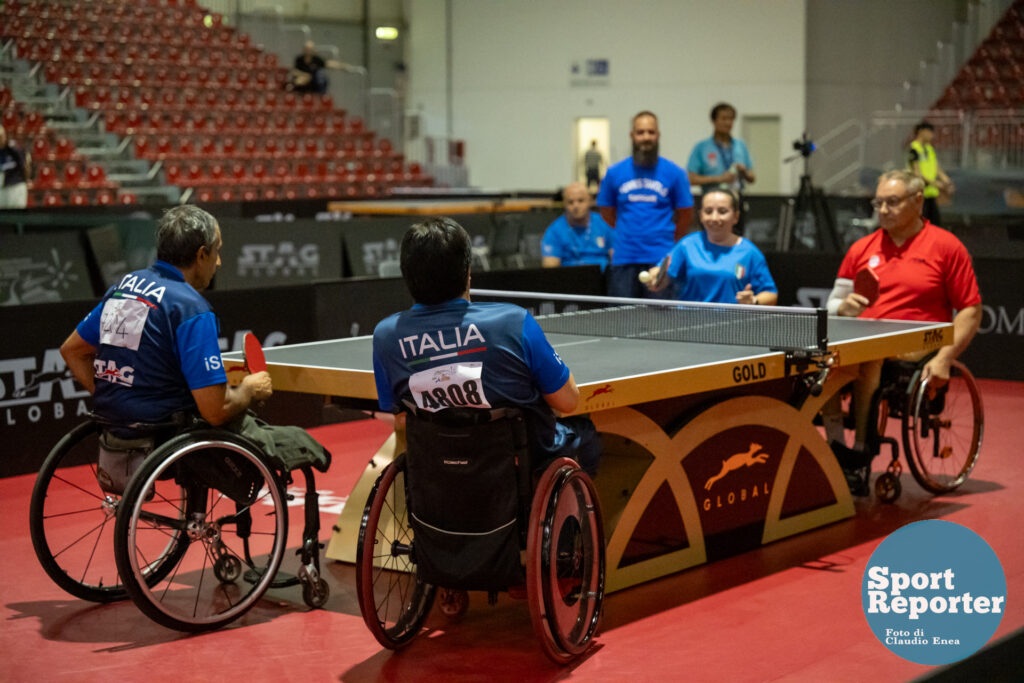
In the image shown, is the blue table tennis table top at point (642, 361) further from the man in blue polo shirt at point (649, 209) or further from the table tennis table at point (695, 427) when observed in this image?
the man in blue polo shirt at point (649, 209)

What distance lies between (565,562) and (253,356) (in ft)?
4.27

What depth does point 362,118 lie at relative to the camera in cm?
2289

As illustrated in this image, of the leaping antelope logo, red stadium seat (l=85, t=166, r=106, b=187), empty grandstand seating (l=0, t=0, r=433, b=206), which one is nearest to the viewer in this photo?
the leaping antelope logo

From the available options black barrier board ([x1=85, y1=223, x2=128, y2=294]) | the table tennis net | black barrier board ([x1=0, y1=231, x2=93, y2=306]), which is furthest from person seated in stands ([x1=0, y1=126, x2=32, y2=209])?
the table tennis net

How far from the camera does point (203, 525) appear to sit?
436 cm

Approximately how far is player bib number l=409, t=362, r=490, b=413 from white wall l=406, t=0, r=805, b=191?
19.0 m

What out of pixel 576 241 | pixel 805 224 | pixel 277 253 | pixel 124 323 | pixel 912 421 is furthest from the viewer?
pixel 805 224

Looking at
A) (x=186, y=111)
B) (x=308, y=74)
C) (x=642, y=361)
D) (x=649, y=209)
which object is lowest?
(x=642, y=361)

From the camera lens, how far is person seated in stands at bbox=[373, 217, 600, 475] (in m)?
3.84

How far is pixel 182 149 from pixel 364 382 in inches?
602

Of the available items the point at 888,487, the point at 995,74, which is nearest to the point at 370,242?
the point at 888,487

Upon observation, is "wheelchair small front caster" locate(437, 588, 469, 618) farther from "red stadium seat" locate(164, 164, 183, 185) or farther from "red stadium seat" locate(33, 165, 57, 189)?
"red stadium seat" locate(164, 164, 183, 185)

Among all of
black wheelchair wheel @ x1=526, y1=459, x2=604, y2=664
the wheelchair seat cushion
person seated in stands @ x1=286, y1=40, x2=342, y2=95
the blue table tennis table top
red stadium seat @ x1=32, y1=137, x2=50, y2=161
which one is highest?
person seated in stands @ x1=286, y1=40, x2=342, y2=95

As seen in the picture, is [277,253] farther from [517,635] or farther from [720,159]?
[517,635]
